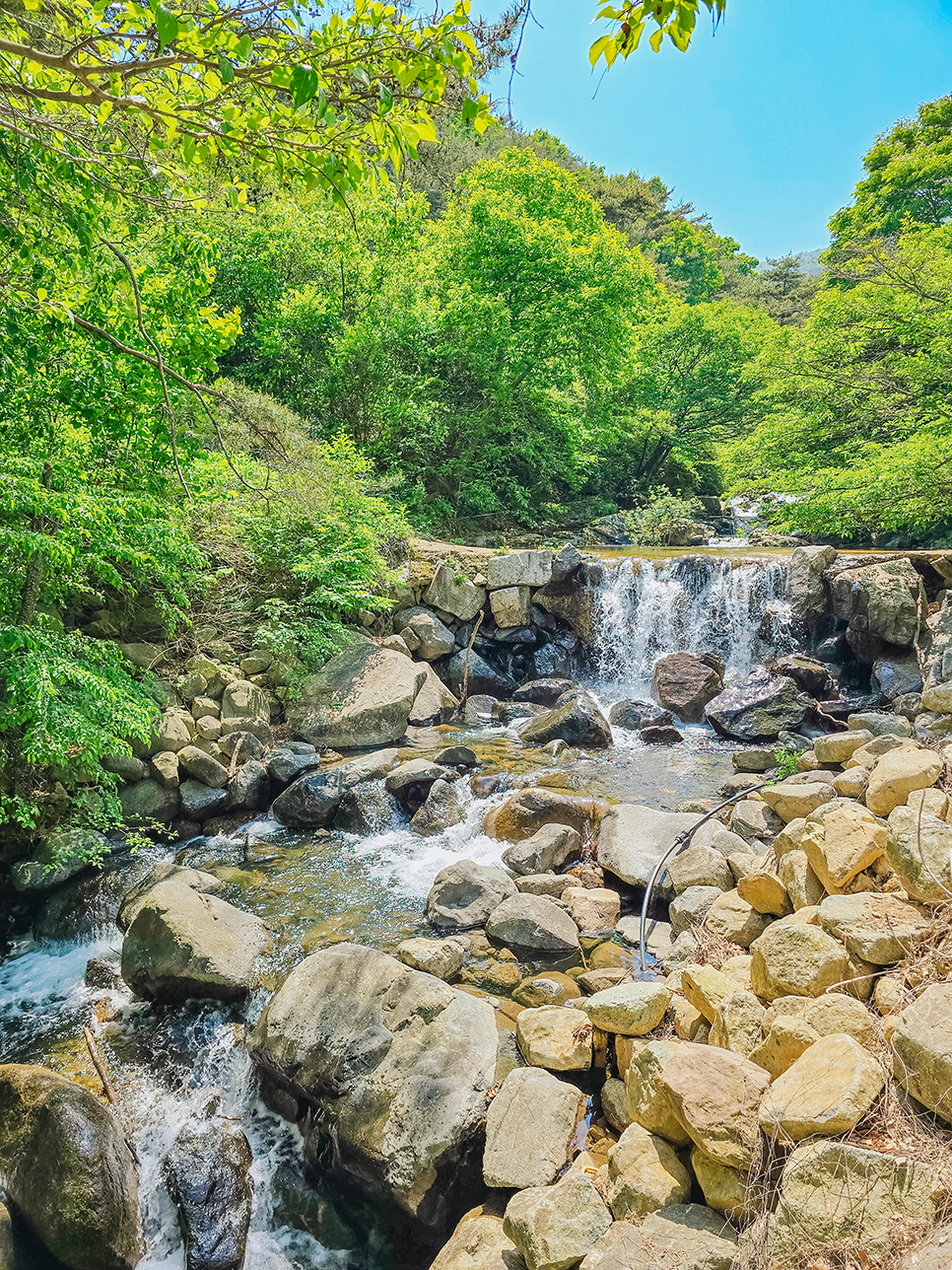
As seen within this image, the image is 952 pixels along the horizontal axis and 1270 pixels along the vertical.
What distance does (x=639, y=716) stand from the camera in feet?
31.2

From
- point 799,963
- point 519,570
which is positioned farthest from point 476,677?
point 799,963

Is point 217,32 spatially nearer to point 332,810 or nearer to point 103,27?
point 103,27

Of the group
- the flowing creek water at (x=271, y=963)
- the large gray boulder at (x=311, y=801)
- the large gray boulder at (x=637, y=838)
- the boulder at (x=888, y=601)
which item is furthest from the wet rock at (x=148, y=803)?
the boulder at (x=888, y=601)

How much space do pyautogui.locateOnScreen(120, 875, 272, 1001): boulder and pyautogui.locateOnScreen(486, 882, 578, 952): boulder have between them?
1758mm

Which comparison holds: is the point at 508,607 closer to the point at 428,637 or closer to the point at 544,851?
the point at 428,637

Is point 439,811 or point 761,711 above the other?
point 761,711

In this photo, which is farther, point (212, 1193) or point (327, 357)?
point (327, 357)

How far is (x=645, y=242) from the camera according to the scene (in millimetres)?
37188

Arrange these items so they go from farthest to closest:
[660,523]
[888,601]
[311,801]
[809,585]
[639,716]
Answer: [660,523] < [809,585] < [639,716] < [888,601] < [311,801]

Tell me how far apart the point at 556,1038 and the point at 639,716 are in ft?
21.6

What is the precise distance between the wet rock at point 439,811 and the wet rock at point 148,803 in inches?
98.3

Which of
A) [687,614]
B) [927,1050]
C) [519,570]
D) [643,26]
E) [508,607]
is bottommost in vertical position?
[927,1050]

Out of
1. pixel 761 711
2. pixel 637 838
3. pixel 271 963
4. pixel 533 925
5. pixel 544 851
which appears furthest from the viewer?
pixel 761 711

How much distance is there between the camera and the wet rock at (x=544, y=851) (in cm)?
553
